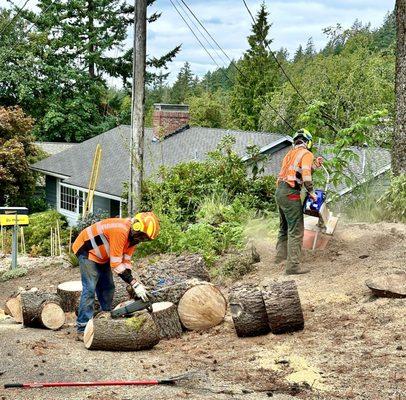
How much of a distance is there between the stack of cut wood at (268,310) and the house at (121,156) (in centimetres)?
1343

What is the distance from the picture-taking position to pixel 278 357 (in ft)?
21.8

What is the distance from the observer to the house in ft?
75.2

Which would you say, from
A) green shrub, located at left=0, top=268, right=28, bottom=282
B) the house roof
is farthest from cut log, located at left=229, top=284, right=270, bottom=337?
the house roof

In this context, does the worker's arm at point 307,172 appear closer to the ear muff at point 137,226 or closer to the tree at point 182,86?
the ear muff at point 137,226

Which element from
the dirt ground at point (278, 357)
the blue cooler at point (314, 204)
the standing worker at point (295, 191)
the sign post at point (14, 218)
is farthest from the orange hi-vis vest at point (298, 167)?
the sign post at point (14, 218)

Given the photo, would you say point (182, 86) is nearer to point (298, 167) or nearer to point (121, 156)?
point (121, 156)

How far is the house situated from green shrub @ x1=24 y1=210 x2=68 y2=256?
1.09m

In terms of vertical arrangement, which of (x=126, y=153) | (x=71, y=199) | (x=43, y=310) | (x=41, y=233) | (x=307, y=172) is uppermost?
(x=307, y=172)

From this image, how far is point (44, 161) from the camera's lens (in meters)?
30.8

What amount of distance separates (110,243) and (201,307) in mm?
1578

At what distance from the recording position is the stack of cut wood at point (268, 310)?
737 centimetres

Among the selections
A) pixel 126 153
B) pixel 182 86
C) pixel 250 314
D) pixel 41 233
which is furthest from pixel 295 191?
pixel 182 86

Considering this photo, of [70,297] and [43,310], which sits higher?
[43,310]

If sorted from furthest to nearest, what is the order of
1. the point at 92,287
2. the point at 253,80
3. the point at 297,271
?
the point at 253,80 → the point at 297,271 → the point at 92,287
